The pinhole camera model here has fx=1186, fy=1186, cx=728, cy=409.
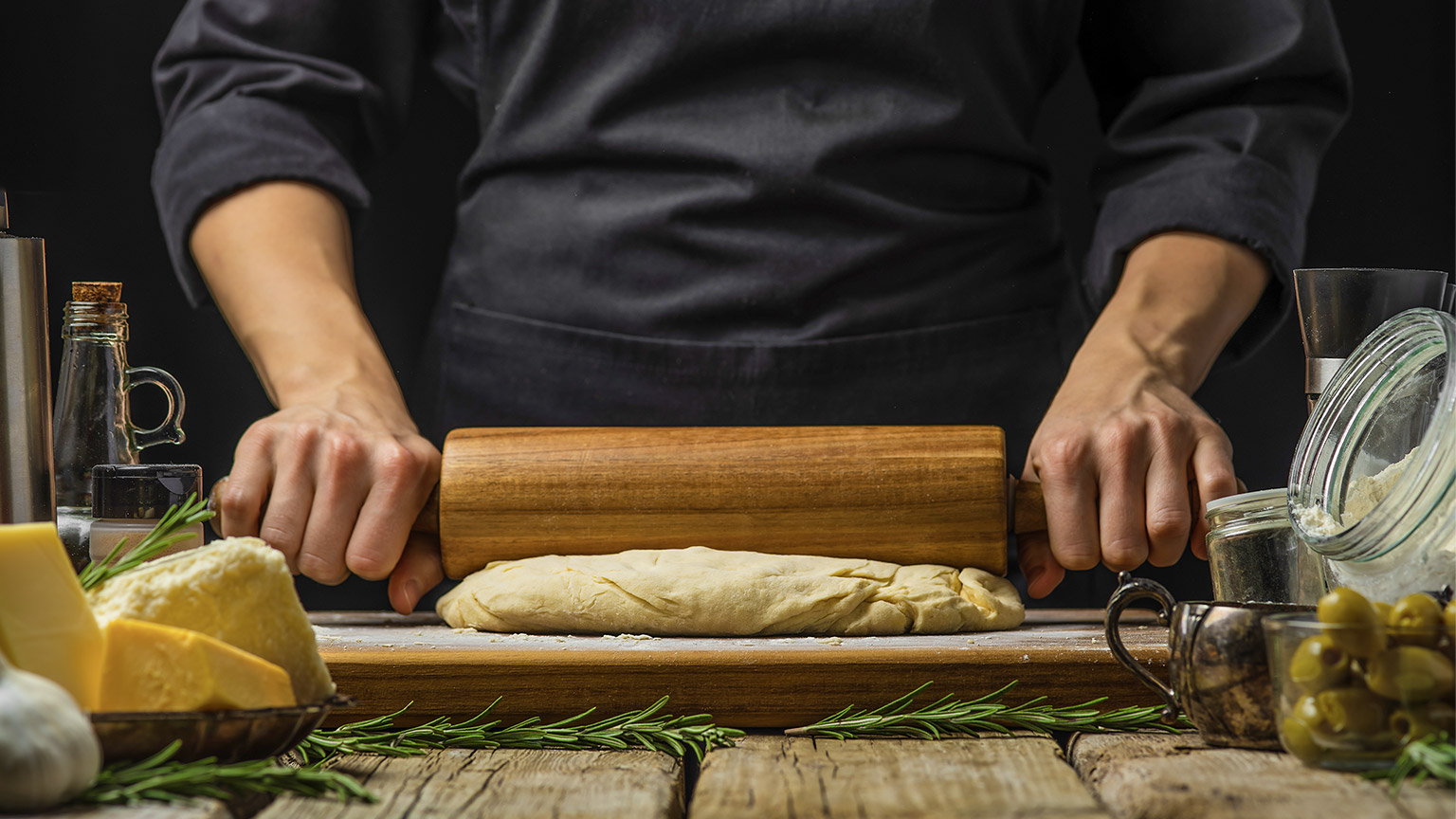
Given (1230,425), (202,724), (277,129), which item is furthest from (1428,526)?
(1230,425)

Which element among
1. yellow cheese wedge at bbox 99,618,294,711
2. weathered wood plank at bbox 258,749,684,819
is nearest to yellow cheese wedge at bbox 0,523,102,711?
yellow cheese wedge at bbox 99,618,294,711

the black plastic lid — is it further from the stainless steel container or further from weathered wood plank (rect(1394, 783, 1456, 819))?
weathered wood plank (rect(1394, 783, 1456, 819))

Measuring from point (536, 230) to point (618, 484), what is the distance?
1.81 ft

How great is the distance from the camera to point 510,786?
674 mm

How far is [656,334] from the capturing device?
161cm

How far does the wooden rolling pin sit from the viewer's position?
3.95ft

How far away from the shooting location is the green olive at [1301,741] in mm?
630

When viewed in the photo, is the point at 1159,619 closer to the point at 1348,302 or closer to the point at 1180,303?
the point at 1348,302

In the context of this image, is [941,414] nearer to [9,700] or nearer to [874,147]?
[874,147]

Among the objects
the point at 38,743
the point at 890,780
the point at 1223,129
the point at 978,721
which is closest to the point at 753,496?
the point at 978,721

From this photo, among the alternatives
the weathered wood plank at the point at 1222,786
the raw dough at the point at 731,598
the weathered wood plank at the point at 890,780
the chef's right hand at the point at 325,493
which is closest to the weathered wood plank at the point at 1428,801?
the weathered wood plank at the point at 1222,786

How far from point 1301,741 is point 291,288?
1.20m

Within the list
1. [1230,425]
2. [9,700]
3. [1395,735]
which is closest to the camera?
[9,700]

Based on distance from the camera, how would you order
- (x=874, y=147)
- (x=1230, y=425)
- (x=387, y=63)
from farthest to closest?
(x=1230, y=425) → (x=387, y=63) → (x=874, y=147)
